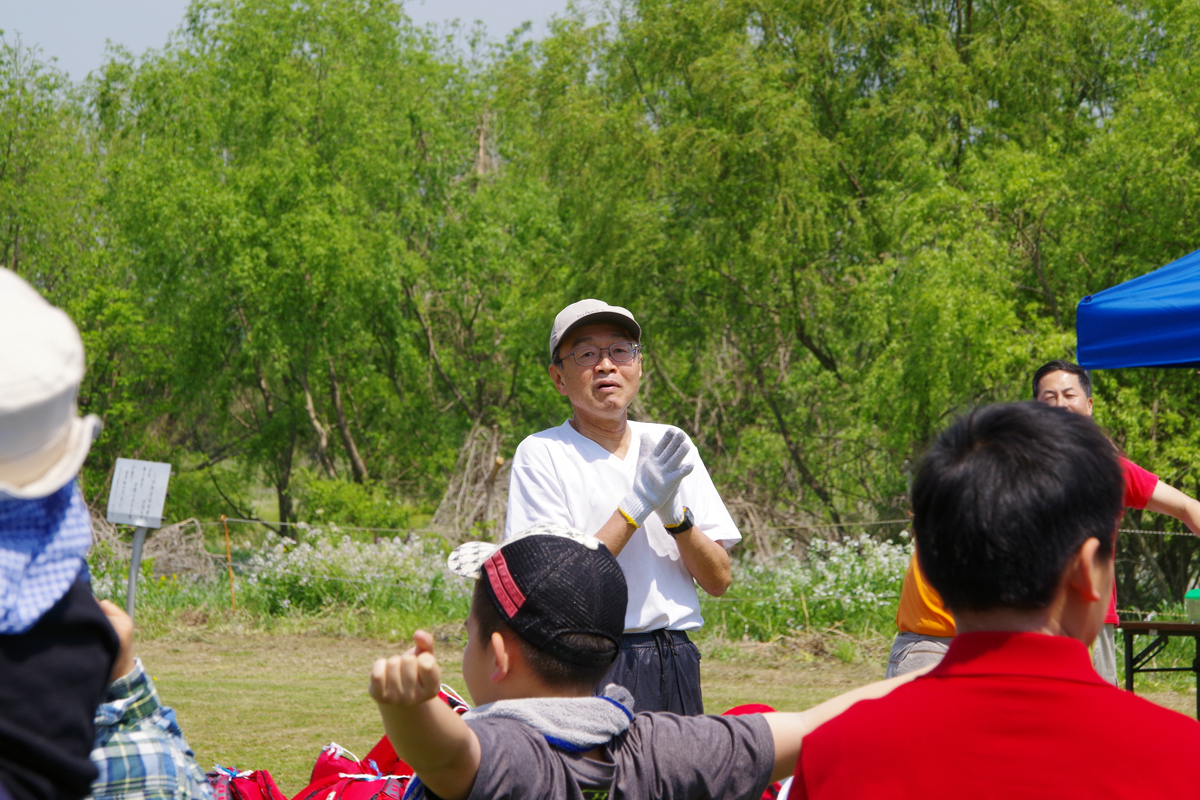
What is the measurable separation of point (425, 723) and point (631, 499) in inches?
51.4

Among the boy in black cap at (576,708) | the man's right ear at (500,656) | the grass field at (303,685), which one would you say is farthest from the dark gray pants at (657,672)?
the grass field at (303,685)

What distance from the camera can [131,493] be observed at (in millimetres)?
8258

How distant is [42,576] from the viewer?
3.96 ft

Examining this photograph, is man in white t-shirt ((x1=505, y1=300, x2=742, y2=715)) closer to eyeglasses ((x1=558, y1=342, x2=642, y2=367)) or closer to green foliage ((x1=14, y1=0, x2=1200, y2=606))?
eyeglasses ((x1=558, y1=342, x2=642, y2=367))

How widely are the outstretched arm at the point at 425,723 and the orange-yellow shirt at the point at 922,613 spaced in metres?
2.32

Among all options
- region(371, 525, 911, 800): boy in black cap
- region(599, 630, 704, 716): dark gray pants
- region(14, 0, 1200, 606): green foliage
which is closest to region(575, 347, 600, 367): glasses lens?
region(599, 630, 704, 716): dark gray pants

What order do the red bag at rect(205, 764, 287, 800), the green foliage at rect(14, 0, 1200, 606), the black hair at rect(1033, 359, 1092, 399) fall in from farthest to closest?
the green foliage at rect(14, 0, 1200, 606) < the black hair at rect(1033, 359, 1092, 399) < the red bag at rect(205, 764, 287, 800)

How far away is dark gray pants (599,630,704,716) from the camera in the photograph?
276 cm

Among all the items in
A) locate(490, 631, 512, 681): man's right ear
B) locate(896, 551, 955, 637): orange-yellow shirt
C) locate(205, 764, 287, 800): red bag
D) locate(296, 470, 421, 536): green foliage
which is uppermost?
locate(490, 631, 512, 681): man's right ear

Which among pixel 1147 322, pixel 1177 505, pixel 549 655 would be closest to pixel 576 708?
pixel 549 655

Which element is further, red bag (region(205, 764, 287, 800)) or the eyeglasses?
the eyeglasses

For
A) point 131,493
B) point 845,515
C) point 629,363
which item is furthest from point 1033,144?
point 629,363

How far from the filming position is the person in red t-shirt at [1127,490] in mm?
3652

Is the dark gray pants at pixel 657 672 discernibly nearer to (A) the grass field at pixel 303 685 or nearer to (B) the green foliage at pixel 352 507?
(A) the grass field at pixel 303 685
